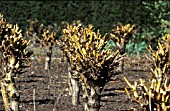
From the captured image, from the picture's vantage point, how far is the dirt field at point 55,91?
8.83m

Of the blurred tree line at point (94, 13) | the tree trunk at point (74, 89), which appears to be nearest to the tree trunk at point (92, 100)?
the tree trunk at point (74, 89)

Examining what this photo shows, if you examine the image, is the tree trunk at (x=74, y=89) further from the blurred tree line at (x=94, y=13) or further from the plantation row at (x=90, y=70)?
the blurred tree line at (x=94, y=13)

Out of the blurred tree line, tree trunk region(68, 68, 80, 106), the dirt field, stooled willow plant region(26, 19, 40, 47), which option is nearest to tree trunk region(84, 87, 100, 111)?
the dirt field

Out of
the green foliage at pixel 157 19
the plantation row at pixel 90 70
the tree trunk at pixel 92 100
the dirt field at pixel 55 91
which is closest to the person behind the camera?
the plantation row at pixel 90 70

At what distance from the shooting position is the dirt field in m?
8.83

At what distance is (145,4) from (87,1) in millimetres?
2812

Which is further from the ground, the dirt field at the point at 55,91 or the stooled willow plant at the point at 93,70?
the stooled willow plant at the point at 93,70

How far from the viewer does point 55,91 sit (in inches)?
427

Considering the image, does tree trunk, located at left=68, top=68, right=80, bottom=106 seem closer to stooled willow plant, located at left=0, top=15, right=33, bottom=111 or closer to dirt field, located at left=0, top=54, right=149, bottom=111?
dirt field, located at left=0, top=54, right=149, bottom=111

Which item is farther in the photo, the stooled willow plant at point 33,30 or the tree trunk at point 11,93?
the stooled willow plant at point 33,30

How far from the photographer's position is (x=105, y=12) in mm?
23891

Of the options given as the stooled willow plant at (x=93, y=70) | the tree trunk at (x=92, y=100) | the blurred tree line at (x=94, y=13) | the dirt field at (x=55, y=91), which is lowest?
the dirt field at (x=55, y=91)

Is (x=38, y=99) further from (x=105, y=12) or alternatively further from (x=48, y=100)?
(x=105, y=12)

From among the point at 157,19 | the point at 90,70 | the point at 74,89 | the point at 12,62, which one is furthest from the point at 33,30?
the point at 90,70
